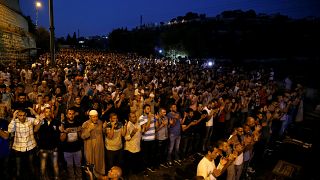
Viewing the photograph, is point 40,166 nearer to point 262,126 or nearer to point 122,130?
point 122,130

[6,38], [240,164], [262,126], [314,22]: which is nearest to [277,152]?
[262,126]

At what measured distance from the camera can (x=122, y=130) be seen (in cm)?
625

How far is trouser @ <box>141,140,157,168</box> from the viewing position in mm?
6984

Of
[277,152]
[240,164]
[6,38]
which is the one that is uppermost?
[6,38]

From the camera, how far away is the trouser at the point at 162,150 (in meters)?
7.30

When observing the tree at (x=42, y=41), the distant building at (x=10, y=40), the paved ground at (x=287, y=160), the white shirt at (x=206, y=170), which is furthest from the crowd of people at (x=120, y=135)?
the tree at (x=42, y=41)

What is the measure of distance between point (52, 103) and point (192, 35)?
34.8m

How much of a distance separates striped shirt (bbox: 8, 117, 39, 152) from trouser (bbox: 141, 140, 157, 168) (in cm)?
252

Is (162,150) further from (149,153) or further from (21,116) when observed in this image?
(21,116)

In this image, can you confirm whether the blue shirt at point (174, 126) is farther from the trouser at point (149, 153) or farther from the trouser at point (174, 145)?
the trouser at point (149, 153)

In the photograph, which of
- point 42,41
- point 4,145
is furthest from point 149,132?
point 42,41

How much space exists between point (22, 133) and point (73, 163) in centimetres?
115

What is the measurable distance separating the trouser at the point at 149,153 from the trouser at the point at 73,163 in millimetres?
1651

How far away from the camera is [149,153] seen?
7.10 m
